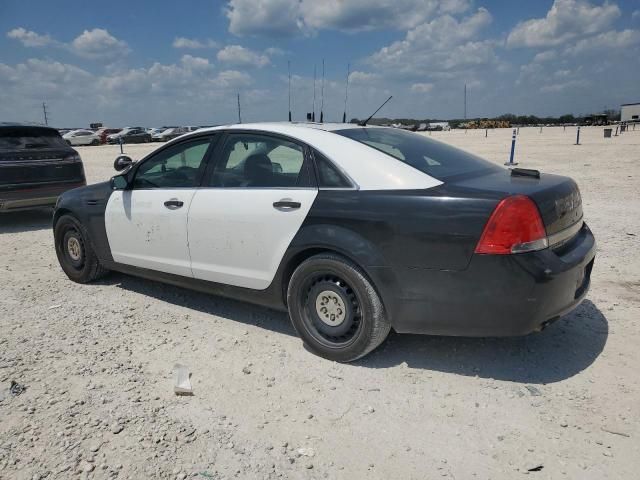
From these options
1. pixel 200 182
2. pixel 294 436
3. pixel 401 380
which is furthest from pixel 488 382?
pixel 200 182

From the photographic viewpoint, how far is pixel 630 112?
77.4m

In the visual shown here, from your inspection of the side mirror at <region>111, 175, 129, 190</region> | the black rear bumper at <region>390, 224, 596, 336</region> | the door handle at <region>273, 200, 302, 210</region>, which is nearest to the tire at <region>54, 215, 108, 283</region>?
the side mirror at <region>111, 175, 129, 190</region>

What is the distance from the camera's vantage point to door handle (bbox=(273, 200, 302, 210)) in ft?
11.5

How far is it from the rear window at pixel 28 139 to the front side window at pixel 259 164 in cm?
608

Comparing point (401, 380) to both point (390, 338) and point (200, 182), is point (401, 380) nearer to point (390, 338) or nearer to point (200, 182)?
point (390, 338)

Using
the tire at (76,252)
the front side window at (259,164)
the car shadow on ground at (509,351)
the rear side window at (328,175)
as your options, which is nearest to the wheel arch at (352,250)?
the rear side window at (328,175)

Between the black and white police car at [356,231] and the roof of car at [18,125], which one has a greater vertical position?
the roof of car at [18,125]

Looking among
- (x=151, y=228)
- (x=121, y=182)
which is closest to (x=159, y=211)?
(x=151, y=228)

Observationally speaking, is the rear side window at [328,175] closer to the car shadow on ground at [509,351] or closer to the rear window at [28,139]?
the car shadow on ground at [509,351]

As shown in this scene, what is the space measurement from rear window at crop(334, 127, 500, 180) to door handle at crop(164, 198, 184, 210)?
1.41 m

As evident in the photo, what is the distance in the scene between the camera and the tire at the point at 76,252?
521 cm

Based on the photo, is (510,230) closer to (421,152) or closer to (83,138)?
(421,152)

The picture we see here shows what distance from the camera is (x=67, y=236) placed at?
5.44m

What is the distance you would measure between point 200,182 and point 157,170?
643mm
